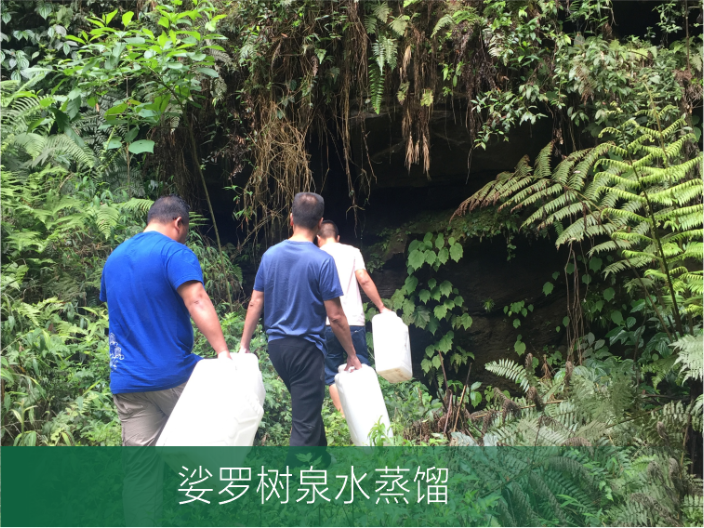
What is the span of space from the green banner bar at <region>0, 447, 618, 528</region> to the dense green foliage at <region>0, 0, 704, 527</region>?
22 cm

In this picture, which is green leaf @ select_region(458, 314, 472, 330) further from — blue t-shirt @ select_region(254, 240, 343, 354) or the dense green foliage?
blue t-shirt @ select_region(254, 240, 343, 354)

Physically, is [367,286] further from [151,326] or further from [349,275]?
[151,326]

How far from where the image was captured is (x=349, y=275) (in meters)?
5.14

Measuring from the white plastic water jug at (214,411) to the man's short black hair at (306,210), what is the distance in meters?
1.34

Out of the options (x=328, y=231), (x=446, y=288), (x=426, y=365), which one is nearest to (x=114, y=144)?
(x=328, y=231)

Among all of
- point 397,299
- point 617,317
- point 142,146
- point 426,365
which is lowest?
point 426,365

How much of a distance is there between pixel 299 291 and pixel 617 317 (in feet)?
13.4

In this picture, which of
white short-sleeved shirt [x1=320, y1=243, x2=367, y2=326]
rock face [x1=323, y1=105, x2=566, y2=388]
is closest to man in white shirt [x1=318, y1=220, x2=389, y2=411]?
white short-sleeved shirt [x1=320, y1=243, x2=367, y2=326]

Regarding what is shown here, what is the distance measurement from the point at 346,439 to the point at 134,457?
197 centimetres

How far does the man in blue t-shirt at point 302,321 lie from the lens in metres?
3.78

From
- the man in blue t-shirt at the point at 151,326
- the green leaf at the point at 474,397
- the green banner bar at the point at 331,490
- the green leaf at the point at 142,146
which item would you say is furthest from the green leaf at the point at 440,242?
the man in blue t-shirt at the point at 151,326

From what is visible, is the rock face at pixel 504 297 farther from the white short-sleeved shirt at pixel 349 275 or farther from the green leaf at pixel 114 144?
the green leaf at pixel 114 144

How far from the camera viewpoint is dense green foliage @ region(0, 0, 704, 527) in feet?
12.6

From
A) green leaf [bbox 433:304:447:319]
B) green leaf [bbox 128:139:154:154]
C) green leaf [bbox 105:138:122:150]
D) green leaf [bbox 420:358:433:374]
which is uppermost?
green leaf [bbox 105:138:122:150]
